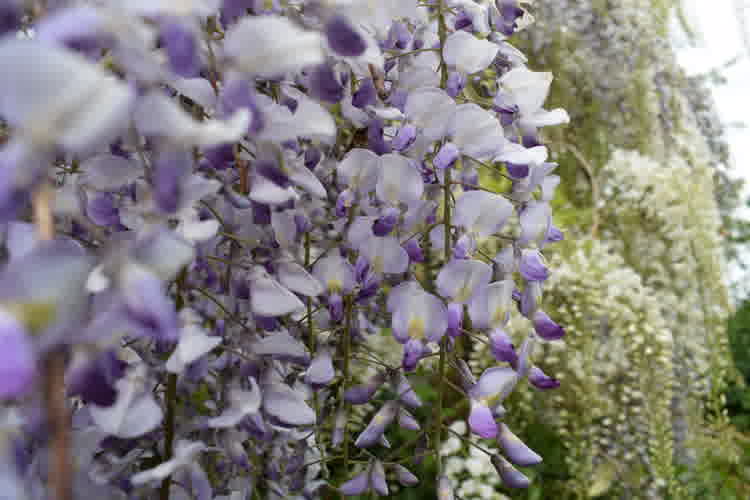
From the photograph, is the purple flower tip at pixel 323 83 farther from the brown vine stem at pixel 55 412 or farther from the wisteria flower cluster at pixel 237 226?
the brown vine stem at pixel 55 412

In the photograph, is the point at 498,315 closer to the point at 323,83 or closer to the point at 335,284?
the point at 335,284

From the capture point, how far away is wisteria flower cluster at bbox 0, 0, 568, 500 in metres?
0.26

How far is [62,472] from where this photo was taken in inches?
9.2

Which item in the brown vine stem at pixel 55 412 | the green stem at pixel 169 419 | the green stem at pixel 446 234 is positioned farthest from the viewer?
the green stem at pixel 446 234

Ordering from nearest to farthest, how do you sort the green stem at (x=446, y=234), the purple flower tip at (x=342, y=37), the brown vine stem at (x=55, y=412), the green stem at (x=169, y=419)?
the brown vine stem at (x=55, y=412) < the purple flower tip at (x=342, y=37) < the green stem at (x=169, y=419) < the green stem at (x=446, y=234)

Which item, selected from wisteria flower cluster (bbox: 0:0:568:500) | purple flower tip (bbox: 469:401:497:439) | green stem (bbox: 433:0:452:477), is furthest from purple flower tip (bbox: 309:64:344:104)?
purple flower tip (bbox: 469:401:497:439)

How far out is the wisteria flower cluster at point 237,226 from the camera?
0.85 feet

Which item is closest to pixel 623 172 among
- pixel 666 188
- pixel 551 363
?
pixel 666 188

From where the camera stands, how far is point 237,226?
0.62 meters

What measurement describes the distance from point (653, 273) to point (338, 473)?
5.76 feet

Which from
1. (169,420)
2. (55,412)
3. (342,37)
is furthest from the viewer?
(169,420)

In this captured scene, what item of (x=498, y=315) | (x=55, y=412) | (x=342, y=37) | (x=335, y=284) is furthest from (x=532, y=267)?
(x=55, y=412)

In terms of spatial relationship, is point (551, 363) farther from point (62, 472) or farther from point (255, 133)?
point (62, 472)

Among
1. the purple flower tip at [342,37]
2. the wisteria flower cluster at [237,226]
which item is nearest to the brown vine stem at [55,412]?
the wisteria flower cluster at [237,226]
